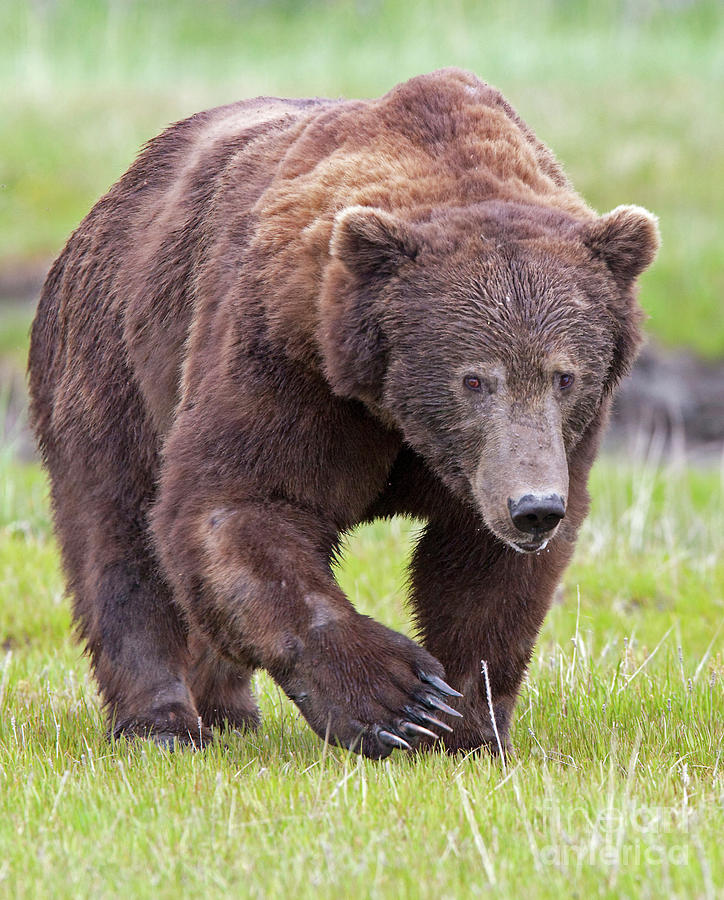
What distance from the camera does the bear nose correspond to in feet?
12.1

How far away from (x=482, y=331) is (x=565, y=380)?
27 centimetres

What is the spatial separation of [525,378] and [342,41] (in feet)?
64.5

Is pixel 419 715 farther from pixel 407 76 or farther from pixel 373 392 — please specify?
pixel 407 76

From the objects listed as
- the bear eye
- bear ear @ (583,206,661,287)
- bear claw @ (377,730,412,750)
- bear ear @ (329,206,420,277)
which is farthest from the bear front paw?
bear ear @ (583,206,661,287)

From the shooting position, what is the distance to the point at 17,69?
2106 centimetres

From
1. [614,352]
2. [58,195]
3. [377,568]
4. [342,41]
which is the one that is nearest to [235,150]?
[614,352]

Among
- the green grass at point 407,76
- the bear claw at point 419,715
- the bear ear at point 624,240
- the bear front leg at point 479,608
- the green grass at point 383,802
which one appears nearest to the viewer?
the green grass at point 383,802

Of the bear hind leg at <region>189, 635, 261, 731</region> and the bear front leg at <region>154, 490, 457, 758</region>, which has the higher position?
the bear front leg at <region>154, 490, 457, 758</region>

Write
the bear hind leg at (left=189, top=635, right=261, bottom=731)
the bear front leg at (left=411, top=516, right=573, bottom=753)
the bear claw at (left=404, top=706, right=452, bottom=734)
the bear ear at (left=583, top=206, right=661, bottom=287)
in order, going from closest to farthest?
the bear claw at (left=404, top=706, right=452, bottom=734) → the bear ear at (left=583, top=206, right=661, bottom=287) → the bear front leg at (left=411, top=516, right=573, bottom=753) → the bear hind leg at (left=189, top=635, right=261, bottom=731)

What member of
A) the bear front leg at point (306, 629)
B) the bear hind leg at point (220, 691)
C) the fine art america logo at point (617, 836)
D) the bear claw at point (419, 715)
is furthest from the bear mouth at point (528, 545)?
the bear hind leg at point (220, 691)

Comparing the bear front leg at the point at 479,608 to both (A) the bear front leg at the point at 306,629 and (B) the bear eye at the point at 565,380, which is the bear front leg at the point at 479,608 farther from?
(B) the bear eye at the point at 565,380

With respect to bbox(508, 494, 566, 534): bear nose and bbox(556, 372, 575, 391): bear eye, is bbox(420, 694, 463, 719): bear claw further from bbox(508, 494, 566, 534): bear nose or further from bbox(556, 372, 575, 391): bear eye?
bbox(556, 372, 575, 391): bear eye

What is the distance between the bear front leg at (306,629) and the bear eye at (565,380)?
0.79 m

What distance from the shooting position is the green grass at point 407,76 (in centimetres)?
1867
